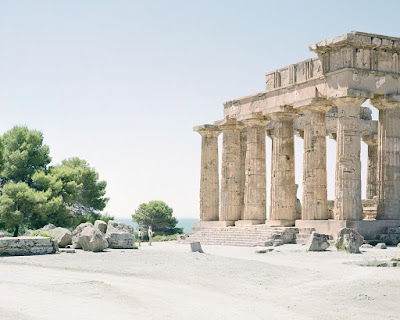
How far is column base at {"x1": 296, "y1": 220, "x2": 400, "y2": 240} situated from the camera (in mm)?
28938

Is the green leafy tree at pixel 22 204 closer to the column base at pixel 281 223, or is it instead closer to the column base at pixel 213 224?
the column base at pixel 213 224

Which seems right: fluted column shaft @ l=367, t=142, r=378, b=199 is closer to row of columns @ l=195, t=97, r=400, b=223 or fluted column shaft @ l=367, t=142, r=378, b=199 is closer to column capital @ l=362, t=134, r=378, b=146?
column capital @ l=362, t=134, r=378, b=146

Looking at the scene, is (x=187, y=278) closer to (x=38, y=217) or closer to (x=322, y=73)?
(x=322, y=73)

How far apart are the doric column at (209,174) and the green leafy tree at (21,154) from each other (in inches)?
557

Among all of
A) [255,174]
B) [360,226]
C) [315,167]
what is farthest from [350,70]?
[255,174]

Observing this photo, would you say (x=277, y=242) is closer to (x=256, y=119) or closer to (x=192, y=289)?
(x=256, y=119)

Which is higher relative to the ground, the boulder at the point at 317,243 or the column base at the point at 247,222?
the column base at the point at 247,222

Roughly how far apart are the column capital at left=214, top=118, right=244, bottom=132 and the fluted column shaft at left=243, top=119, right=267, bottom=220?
1.52 meters

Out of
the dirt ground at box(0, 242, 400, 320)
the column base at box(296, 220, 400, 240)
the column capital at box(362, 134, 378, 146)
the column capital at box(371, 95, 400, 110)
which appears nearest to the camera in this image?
the dirt ground at box(0, 242, 400, 320)

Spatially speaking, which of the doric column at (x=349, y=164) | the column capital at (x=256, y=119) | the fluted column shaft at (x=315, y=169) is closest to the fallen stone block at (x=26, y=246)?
the doric column at (x=349, y=164)

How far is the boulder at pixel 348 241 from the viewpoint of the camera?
931 inches

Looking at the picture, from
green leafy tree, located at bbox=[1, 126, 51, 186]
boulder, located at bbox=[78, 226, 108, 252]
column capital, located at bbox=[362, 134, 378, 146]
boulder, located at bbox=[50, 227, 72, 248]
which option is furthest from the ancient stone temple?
green leafy tree, located at bbox=[1, 126, 51, 186]

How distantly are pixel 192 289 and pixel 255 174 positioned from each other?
2277 centimetres

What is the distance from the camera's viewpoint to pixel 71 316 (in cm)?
1004
